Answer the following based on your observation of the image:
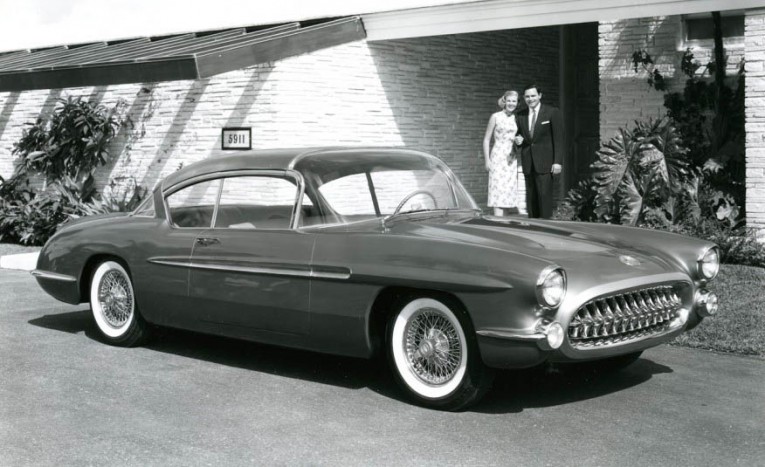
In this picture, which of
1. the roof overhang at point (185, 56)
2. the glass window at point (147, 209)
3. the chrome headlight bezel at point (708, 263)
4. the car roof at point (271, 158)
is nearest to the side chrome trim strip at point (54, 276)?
the glass window at point (147, 209)

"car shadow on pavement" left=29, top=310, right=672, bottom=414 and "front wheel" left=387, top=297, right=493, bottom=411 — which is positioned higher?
"front wheel" left=387, top=297, right=493, bottom=411

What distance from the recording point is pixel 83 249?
24.6ft

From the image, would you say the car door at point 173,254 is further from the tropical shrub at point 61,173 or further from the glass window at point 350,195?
the tropical shrub at point 61,173

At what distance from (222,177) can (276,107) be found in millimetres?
6458

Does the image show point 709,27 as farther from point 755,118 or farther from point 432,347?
point 432,347

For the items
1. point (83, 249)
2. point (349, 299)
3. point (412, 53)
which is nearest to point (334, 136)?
point (412, 53)

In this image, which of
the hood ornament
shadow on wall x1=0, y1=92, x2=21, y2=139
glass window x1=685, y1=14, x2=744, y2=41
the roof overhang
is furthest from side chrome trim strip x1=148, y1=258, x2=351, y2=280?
shadow on wall x1=0, y1=92, x2=21, y2=139

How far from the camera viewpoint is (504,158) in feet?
37.4

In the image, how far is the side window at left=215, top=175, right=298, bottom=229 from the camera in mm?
6500

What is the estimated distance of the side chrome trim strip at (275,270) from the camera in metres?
5.93

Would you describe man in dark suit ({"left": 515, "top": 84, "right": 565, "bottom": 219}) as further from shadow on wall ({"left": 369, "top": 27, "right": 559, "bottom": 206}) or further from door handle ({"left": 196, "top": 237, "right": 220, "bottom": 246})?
door handle ({"left": 196, "top": 237, "right": 220, "bottom": 246})

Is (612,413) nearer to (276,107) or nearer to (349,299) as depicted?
(349,299)

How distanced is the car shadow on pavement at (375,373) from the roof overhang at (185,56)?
5.12 m

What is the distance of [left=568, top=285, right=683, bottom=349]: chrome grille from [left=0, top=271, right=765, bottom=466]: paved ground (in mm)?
404
